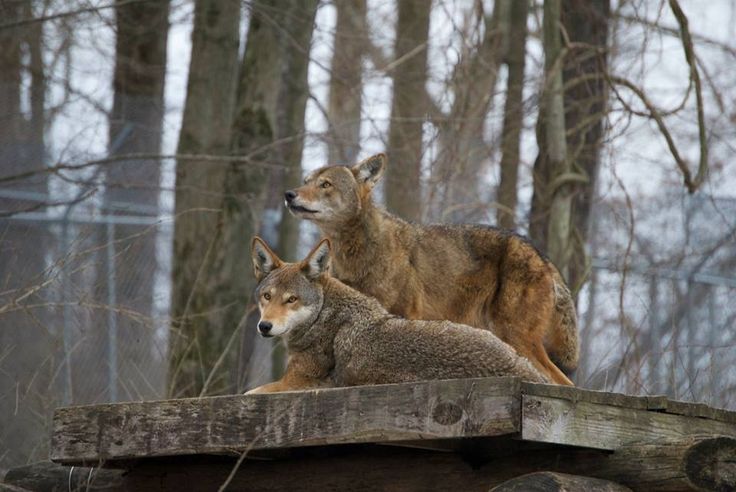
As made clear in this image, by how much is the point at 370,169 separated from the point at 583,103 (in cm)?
473

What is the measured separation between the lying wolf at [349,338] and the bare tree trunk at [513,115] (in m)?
5.81

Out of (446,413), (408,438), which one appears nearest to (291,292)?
(408,438)

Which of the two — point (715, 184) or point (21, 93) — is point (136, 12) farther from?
point (715, 184)

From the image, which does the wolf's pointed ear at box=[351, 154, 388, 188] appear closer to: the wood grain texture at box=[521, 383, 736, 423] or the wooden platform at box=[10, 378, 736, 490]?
the wooden platform at box=[10, 378, 736, 490]

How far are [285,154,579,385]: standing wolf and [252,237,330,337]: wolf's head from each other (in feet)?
3.10

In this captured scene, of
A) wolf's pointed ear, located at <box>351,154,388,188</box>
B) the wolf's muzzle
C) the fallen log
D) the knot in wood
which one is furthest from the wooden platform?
wolf's pointed ear, located at <box>351,154,388,188</box>

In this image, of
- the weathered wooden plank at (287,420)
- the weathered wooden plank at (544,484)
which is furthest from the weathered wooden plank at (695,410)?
the weathered wooden plank at (287,420)

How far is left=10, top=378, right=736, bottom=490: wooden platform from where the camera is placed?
510 centimetres

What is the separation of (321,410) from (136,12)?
12.1 metres

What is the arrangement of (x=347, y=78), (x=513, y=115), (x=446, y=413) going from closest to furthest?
(x=446, y=413), (x=513, y=115), (x=347, y=78)

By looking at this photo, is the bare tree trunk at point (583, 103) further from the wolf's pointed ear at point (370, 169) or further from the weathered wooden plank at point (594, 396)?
the weathered wooden plank at point (594, 396)

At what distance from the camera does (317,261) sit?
7.08 meters

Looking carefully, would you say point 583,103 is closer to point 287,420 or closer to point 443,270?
point 443,270

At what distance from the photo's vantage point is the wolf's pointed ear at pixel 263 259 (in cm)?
733
